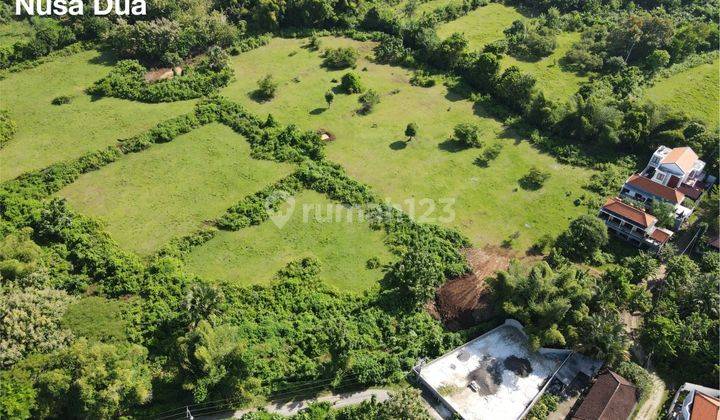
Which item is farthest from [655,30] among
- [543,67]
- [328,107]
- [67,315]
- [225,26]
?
[67,315]

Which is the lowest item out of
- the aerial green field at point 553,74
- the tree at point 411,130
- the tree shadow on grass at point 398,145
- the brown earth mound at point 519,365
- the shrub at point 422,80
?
the brown earth mound at point 519,365

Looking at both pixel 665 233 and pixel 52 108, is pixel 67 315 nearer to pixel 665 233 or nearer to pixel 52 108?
pixel 52 108

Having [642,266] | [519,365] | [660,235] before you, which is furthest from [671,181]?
[519,365]

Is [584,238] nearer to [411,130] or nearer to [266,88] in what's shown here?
[411,130]

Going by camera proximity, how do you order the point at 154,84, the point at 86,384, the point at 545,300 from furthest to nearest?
the point at 154,84, the point at 545,300, the point at 86,384

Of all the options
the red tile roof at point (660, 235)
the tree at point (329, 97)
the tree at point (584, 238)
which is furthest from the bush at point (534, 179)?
the tree at point (329, 97)

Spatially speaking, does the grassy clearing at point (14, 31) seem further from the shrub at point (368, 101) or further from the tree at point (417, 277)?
the tree at point (417, 277)
